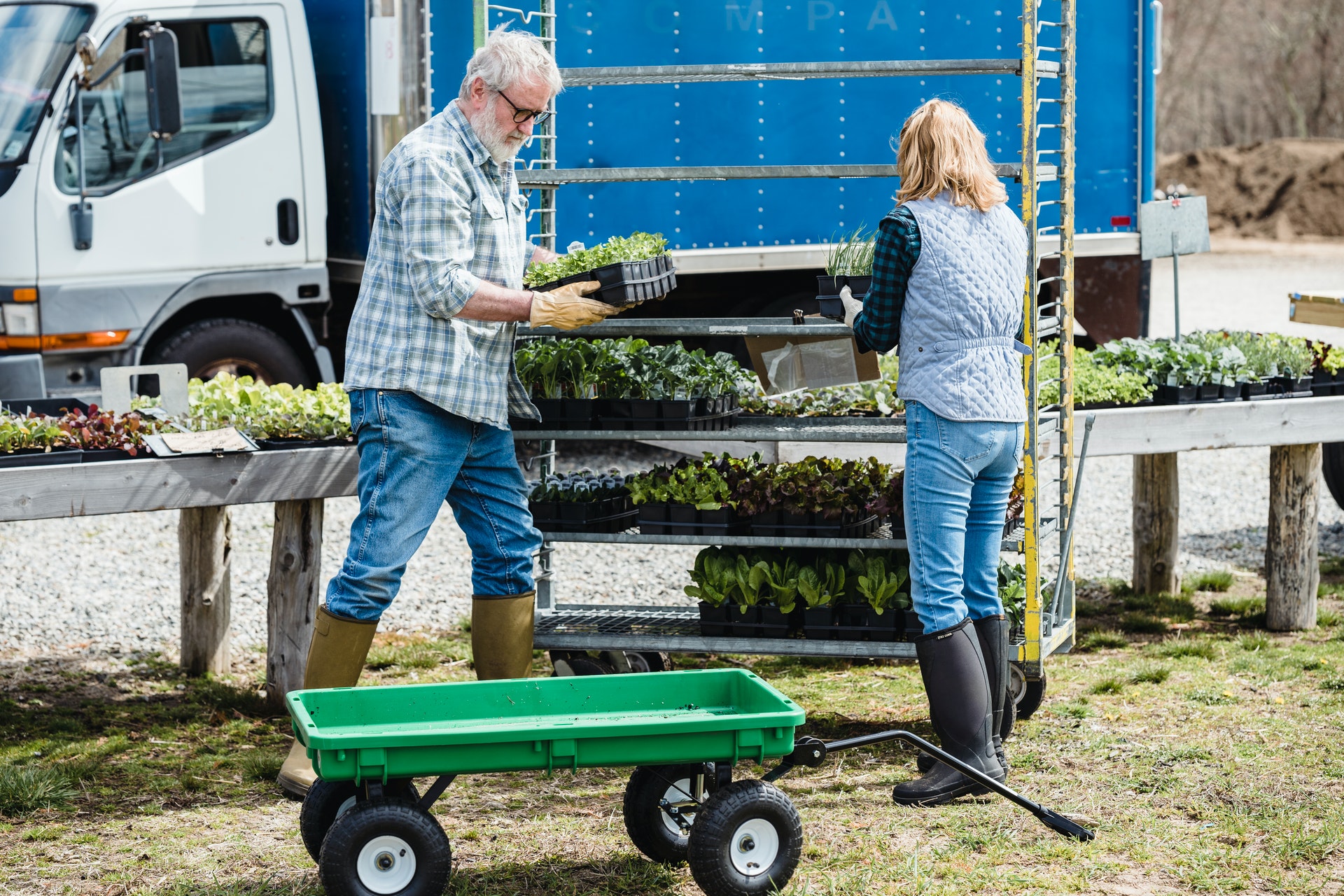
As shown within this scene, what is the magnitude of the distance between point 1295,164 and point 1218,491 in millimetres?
21051

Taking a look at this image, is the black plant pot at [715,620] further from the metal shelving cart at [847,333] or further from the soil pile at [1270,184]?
the soil pile at [1270,184]

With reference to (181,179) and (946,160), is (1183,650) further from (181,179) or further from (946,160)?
(181,179)

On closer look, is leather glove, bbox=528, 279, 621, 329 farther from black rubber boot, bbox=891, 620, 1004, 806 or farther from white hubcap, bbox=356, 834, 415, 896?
white hubcap, bbox=356, 834, 415, 896

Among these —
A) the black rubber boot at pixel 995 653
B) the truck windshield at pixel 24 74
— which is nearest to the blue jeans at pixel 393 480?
the black rubber boot at pixel 995 653

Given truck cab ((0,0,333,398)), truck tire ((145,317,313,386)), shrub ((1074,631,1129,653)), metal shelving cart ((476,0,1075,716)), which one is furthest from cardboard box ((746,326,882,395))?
truck cab ((0,0,333,398))

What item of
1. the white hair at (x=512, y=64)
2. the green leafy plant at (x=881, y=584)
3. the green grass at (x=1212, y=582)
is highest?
the white hair at (x=512, y=64)

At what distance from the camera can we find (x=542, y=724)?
3.51m

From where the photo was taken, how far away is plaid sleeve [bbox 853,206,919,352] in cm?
374

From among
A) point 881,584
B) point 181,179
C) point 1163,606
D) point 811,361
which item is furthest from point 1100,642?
point 181,179

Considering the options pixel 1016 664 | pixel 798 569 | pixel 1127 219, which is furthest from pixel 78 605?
pixel 1127 219

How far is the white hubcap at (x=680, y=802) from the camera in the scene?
3492mm

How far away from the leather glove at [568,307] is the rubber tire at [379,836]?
1297 millimetres

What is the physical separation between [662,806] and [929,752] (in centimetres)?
66

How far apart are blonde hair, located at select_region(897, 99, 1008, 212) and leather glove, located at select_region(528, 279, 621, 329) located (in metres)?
0.84
